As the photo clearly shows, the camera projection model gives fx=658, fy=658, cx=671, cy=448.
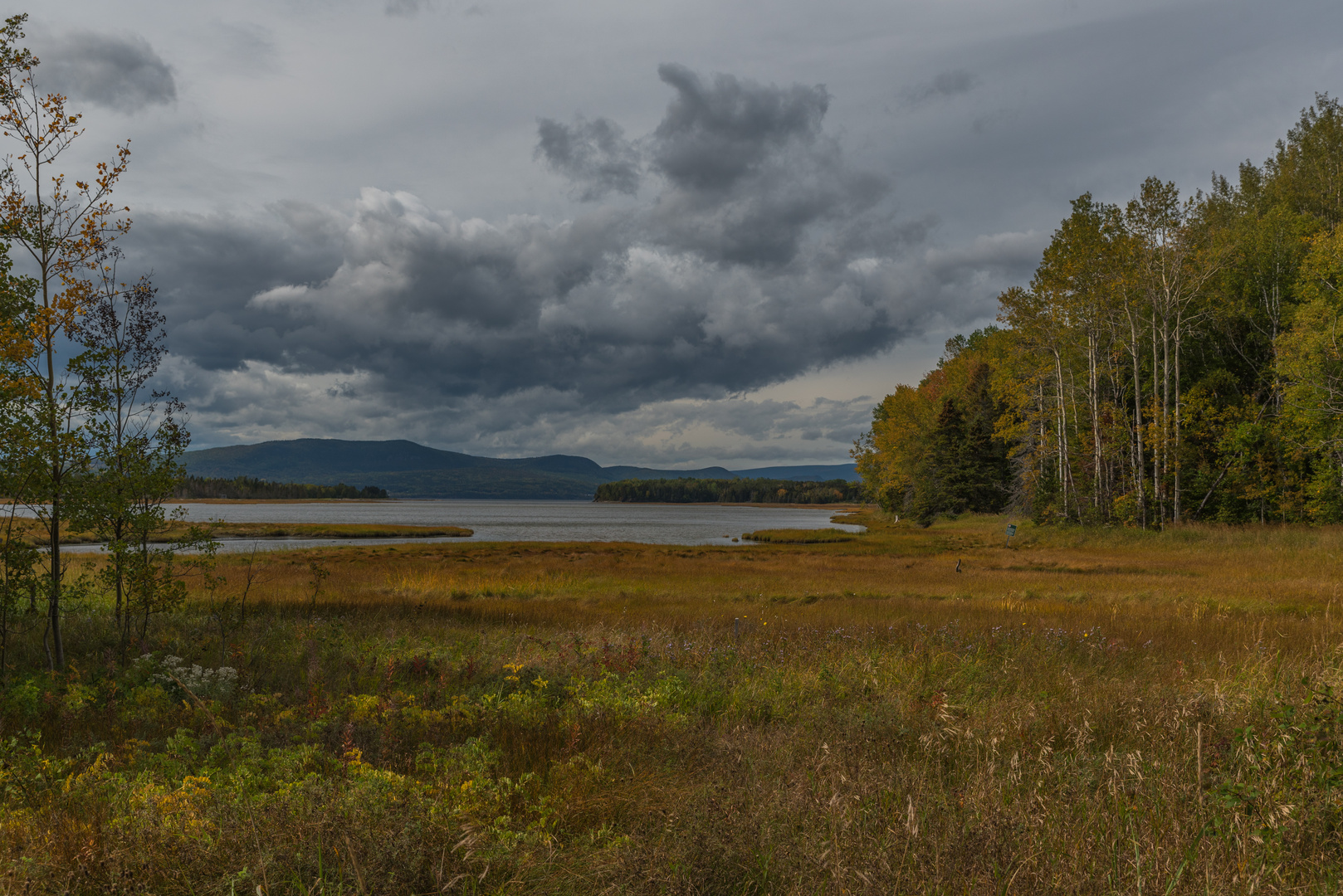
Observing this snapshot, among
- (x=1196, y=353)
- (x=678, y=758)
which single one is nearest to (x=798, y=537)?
(x=1196, y=353)

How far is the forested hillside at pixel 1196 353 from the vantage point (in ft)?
103

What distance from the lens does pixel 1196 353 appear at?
4012 centimetres

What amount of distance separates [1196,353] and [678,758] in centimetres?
4803

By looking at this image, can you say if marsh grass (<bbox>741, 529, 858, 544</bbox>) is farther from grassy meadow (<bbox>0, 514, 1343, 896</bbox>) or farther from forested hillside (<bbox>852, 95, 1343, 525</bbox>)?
grassy meadow (<bbox>0, 514, 1343, 896</bbox>)

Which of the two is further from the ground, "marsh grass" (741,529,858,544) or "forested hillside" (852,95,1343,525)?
"forested hillside" (852,95,1343,525)

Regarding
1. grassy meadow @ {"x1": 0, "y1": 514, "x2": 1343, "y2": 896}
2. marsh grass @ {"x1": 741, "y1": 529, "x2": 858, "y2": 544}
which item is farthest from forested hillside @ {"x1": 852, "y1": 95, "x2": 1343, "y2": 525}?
grassy meadow @ {"x1": 0, "y1": 514, "x2": 1343, "y2": 896}

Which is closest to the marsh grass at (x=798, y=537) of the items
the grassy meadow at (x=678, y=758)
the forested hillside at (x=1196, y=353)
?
the forested hillside at (x=1196, y=353)

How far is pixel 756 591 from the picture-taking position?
21.2 meters

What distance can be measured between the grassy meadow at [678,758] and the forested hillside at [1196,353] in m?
25.1

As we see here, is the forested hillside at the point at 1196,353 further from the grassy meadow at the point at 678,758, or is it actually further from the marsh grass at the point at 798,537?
the grassy meadow at the point at 678,758

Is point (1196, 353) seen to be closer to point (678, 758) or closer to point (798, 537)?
point (798, 537)

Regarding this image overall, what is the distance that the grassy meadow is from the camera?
3068 millimetres

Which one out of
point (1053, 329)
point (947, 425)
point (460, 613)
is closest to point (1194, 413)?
point (1053, 329)

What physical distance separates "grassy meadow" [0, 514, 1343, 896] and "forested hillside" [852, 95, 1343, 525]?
82.5 feet
